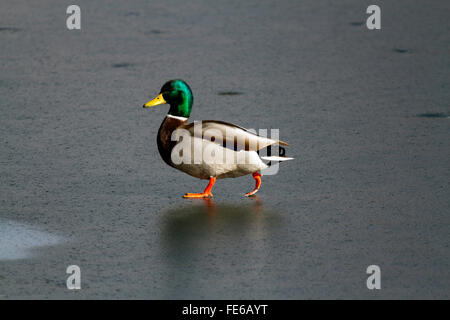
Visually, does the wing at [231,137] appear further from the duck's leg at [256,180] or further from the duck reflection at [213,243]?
the duck reflection at [213,243]

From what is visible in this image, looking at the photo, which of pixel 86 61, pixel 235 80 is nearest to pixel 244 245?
pixel 235 80

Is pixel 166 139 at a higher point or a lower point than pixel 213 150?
higher

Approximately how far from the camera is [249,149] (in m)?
6.75

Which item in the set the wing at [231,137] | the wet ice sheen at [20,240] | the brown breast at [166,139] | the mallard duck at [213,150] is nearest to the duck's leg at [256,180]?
the mallard duck at [213,150]

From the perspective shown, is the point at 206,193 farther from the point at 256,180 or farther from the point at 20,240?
the point at 20,240

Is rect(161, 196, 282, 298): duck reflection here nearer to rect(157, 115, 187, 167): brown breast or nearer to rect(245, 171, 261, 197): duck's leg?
rect(245, 171, 261, 197): duck's leg

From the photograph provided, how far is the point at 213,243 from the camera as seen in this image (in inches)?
237

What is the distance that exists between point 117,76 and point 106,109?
1.02 m

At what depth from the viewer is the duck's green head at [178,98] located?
7078 millimetres

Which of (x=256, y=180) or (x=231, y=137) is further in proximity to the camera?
(x=256, y=180)

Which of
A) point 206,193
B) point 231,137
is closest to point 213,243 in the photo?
point 206,193

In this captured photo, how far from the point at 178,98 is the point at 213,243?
147 centimetres
